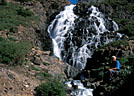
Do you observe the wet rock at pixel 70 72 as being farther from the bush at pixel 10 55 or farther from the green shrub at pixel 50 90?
the green shrub at pixel 50 90

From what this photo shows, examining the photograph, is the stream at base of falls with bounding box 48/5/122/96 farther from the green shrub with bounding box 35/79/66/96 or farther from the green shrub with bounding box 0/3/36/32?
the green shrub with bounding box 35/79/66/96

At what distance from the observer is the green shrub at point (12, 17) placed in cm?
1780

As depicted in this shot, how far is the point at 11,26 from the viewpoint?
59.0ft


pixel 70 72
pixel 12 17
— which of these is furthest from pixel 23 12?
pixel 70 72

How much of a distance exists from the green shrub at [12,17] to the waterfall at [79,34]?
350cm

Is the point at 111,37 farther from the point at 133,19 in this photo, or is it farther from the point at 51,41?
the point at 133,19

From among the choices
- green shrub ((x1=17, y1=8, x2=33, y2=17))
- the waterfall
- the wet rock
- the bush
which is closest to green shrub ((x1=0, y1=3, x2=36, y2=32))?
green shrub ((x1=17, y1=8, x2=33, y2=17))

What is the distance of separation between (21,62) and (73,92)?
11.5 ft

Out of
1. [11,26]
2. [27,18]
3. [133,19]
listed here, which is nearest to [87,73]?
[11,26]

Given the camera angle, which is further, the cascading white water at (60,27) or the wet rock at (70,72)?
the cascading white water at (60,27)

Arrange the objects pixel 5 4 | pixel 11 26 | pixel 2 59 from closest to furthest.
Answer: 1. pixel 2 59
2. pixel 11 26
3. pixel 5 4

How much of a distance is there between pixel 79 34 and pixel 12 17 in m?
8.15

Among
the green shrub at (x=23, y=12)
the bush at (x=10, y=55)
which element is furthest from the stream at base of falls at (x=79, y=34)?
the bush at (x=10, y=55)

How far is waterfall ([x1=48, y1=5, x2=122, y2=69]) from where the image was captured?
58.8ft
